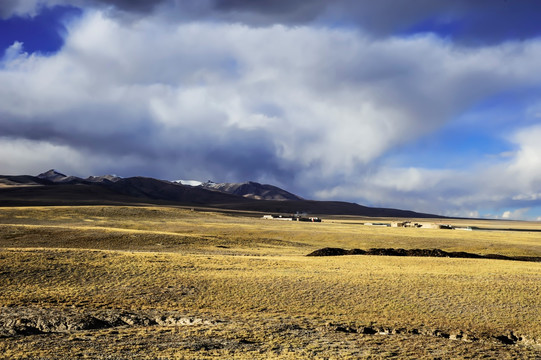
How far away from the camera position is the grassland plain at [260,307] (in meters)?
14.2

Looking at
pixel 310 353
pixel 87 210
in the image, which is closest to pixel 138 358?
pixel 310 353

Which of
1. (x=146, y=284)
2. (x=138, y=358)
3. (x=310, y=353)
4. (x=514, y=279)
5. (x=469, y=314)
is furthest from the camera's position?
(x=514, y=279)

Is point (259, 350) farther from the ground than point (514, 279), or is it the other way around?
point (514, 279)

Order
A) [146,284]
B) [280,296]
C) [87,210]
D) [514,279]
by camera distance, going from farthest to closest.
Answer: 1. [87,210]
2. [514,279]
3. [146,284]
4. [280,296]

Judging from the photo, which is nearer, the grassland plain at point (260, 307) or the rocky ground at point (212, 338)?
the rocky ground at point (212, 338)

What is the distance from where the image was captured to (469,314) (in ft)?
62.5

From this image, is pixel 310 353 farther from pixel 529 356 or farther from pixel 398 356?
pixel 529 356

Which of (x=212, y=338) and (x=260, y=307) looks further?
(x=260, y=307)

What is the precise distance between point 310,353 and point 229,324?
388cm

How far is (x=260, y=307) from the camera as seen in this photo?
63.3 feet

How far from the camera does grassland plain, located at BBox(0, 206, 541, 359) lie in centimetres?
1417

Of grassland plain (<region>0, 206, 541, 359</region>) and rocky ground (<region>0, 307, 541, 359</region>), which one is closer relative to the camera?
rocky ground (<region>0, 307, 541, 359</region>)

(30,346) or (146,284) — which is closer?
(30,346)

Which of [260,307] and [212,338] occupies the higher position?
[260,307]
